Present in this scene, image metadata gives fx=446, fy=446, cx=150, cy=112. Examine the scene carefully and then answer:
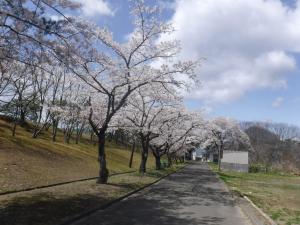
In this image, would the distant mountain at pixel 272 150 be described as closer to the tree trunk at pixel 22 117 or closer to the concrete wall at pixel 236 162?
the concrete wall at pixel 236 162

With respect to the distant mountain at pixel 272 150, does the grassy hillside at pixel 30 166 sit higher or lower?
lower

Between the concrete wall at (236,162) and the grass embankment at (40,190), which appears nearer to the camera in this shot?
the grass embankment at (40,190)

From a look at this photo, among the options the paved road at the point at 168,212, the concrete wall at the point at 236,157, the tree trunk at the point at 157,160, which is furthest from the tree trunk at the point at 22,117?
the paved road at the point at 168,212

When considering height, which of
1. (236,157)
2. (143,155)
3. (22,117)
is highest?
(22,117)

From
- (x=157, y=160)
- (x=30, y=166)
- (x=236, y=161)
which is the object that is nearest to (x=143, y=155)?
(x=157, y=160)

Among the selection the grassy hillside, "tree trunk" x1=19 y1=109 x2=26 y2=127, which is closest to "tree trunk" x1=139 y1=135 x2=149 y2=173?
the grassy hillside

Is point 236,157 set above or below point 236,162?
above

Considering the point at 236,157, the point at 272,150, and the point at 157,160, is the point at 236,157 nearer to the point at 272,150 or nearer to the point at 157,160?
the point at 157,160

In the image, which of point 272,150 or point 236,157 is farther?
point 272,150

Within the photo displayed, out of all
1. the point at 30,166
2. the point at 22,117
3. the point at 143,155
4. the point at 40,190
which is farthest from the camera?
the point at 22,117

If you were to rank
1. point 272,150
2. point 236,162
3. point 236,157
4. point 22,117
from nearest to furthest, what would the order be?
point 22,117, point 236,162, point 236,157, point 272,150

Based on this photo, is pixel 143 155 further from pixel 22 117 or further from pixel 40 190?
pixel 22 117

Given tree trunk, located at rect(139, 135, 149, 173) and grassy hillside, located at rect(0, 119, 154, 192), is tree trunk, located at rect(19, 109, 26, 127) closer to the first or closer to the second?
grassy hillside, located at rect(0, 119, 154, 192)

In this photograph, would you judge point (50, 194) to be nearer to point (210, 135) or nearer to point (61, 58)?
point (61, 58)
